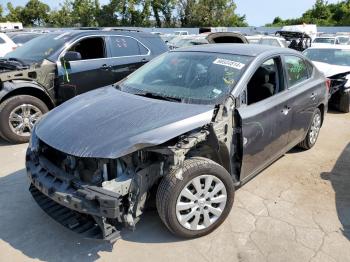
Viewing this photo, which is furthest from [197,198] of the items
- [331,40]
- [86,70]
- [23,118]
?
[331,40]

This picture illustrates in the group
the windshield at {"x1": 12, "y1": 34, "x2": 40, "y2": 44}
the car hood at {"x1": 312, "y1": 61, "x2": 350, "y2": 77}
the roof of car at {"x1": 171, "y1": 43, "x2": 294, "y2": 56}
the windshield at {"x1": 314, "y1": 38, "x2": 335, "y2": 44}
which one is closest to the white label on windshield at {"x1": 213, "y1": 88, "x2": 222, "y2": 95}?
the roof of car at {"x1": 171, "y1": 43, "x2": 294, "y2": 56}

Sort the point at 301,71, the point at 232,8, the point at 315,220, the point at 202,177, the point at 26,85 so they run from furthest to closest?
the point at 232,8 → the point at 26,85 → the point at 301,71 → the point at 315,220 → the point at 202,177

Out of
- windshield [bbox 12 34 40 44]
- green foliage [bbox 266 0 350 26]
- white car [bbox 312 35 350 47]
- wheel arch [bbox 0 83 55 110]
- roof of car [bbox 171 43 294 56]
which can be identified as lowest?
wheel arch [bbox 0 83 55 110]

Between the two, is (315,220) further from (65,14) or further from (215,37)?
(65,14)

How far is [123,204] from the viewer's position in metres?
2.81

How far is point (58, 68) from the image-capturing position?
598 centimetres

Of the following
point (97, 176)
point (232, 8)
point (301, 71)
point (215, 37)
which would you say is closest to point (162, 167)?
point (97, 176)

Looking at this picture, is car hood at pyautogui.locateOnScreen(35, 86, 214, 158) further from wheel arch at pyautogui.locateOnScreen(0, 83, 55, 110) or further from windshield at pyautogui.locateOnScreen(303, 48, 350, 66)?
windshield at pyautogui.locateOnScreen(303, 48, 350, 66)

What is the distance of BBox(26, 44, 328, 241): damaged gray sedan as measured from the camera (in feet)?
9.25

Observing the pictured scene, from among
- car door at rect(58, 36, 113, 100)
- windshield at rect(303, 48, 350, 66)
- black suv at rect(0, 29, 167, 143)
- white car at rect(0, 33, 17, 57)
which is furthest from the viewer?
white car at rect(0, 33, 17, 57)

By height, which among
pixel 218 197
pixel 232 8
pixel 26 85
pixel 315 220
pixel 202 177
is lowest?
pixel 315 220

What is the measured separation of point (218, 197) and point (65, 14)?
60628 mm

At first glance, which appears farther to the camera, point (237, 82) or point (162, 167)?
point (237, 82)

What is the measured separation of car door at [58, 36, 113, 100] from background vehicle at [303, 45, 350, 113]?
4866 millimetres
